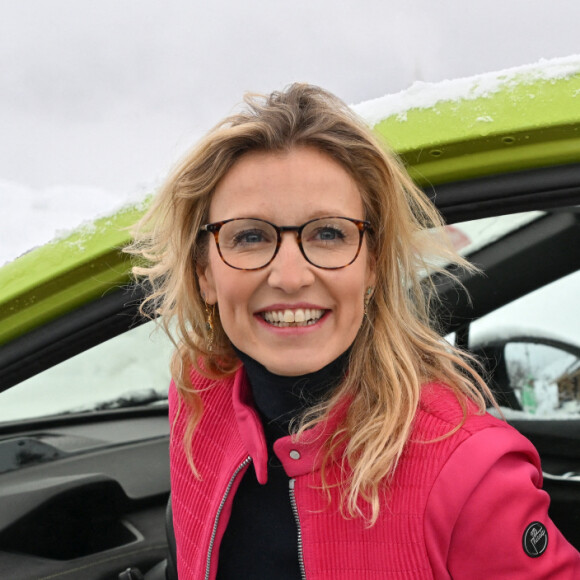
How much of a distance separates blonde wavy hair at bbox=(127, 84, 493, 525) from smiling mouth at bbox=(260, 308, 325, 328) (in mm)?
143

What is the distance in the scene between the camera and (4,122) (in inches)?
122

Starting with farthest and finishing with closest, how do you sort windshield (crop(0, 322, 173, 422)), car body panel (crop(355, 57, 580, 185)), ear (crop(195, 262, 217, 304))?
windshield (crop(0, 322, 173, 422)) → ear (crop(195, 262, 217, 304)) → car body panel (crop(355, 57, 580, 185))

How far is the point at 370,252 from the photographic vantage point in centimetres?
130

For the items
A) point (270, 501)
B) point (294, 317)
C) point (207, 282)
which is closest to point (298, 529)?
point (270, 501)

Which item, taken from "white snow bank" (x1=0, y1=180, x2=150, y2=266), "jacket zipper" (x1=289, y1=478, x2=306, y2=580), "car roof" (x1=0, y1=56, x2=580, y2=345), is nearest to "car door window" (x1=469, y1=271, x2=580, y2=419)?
"car roof" (x1=0, y1=56, x2=580, y2=345)

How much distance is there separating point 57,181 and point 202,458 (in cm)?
161

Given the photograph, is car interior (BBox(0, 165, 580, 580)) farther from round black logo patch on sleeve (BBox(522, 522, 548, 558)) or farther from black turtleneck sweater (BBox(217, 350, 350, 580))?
round black logo patch on sleeve (BBox(522, 522, 548, 558))

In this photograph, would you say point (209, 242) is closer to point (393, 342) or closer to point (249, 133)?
point (249, 133)

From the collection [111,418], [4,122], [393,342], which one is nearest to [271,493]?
[393,342]

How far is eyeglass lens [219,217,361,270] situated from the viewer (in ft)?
3.85

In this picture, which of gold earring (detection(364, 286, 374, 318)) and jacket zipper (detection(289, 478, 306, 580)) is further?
gold earring (detection(364, 286, 374, 318))

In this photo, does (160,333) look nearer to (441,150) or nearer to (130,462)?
(130,462)

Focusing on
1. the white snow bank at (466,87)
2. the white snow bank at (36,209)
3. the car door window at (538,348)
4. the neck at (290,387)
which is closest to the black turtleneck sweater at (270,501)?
the neck at (290,387)

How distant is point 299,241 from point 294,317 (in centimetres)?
12
